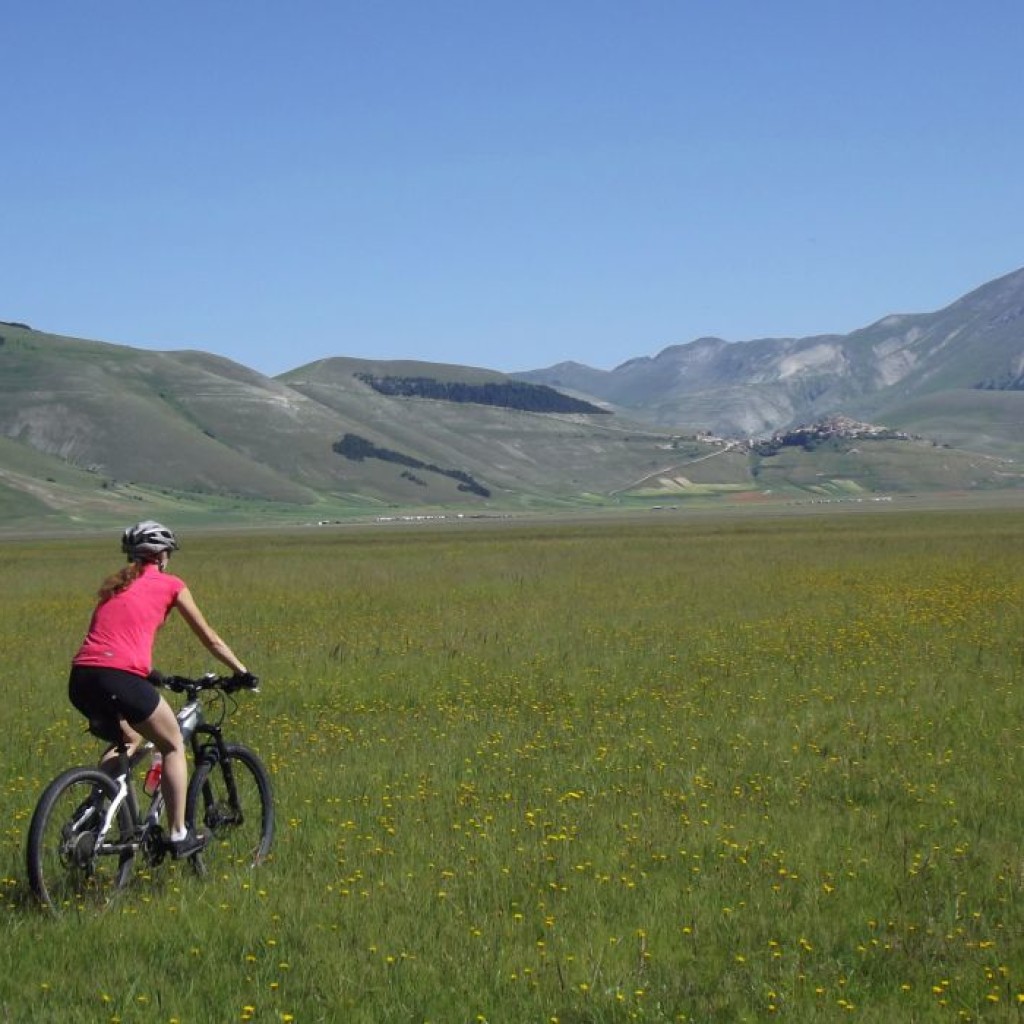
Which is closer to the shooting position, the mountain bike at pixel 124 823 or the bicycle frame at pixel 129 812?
the mountain bike at pixel 124 823

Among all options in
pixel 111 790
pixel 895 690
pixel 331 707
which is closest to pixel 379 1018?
pixel 111 790

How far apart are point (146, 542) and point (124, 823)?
70.8 inches

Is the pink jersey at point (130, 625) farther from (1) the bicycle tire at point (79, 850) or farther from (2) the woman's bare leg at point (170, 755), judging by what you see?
(1) the bicycle tire at point (79, 850)

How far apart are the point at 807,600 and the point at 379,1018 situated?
2666 cm

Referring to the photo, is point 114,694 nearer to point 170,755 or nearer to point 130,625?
point 130,625

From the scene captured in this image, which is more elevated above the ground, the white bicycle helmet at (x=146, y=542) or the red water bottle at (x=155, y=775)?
the white bicycle helmet at (x=146, y=542)

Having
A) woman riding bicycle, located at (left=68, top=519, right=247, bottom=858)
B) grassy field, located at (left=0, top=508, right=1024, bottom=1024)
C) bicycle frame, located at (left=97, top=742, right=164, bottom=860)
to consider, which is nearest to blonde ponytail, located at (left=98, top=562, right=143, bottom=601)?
woman riding bicycle, located at (left=68, top=519, right=247, bottom=858)

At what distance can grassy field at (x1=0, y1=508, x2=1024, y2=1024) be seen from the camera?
7.51m

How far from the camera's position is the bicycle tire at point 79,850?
8375mm

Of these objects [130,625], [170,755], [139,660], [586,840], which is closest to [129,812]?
[170,755]

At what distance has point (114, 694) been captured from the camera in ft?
29.4

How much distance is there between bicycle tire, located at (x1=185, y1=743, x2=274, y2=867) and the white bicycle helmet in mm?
1555

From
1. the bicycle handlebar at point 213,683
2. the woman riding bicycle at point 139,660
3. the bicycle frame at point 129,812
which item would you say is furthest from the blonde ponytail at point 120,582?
the bicycle frame at point 129,812

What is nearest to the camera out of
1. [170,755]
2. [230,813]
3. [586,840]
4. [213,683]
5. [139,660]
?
[139,660]
